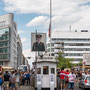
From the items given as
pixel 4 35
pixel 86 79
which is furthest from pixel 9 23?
pixel 86 79

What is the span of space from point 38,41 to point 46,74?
10.9m

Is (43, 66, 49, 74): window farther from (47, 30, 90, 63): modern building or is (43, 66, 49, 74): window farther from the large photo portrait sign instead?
(47, 30, 90, 63): modern building

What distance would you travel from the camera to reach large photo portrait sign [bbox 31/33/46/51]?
31000 mm

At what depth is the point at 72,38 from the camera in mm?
119562

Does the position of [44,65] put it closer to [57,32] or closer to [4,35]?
[4,35]

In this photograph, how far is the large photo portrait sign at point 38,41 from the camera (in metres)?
31.0

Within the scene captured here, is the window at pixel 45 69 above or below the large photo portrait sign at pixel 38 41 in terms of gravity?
below

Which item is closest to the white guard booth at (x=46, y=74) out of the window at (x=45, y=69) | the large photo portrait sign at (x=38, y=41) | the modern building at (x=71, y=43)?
the window at (x=45, y=69)

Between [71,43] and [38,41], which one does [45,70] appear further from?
[71,43]

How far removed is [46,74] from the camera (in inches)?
840

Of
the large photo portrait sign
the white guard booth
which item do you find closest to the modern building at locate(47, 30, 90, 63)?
the large photo portrait sign

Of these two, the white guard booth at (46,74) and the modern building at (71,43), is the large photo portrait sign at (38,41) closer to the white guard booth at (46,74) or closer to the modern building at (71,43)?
the white guard booth at (46,74)

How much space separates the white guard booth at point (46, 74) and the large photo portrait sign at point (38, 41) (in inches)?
359

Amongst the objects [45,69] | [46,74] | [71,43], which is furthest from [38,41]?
[71,43]
